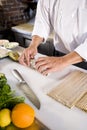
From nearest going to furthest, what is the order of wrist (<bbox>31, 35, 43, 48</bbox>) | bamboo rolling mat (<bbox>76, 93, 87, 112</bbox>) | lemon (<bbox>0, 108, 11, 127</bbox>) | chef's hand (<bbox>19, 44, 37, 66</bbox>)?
1. lemon (<bbox>0, 108, 11, 127</bbox>)
2. bamboo rolling mat (<bbox>76, 93, 87, 112</bbox>)
3. chef's hand (<bbox>19, 44, 37, 66</bbox>)
4. wrist (<bbox>31, 35, 43, 48</bbox>)

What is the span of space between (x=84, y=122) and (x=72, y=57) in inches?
13.5

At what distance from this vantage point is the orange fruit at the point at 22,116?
0.53 metres

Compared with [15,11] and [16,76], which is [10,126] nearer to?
[16,76]

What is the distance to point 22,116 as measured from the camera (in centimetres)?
53

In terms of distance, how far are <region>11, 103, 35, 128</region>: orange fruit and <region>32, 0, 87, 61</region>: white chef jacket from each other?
1.44ft

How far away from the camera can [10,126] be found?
56 cm

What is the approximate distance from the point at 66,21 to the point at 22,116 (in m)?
0.70

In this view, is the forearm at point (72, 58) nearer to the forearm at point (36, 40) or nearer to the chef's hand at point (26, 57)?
the chef's hand at point (26, 57)

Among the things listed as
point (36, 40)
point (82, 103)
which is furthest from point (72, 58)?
point (36, 40)

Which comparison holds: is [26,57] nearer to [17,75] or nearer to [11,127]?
[17,75]

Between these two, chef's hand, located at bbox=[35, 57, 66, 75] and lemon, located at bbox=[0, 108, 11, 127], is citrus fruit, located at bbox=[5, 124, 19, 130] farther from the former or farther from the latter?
chef's hand, located at bbox=[35, 57, 66, 75]

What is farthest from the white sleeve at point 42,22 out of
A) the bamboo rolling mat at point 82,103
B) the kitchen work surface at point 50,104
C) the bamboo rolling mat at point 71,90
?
the bamboo rolling mat at point 82,103

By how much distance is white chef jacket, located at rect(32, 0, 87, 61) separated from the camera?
997mm

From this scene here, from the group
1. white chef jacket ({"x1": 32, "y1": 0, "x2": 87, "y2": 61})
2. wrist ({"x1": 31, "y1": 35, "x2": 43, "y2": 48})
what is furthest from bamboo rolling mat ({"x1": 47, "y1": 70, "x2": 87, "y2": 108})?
wrist ({"x1": 31, "y1": 35, "x2": 43, "y2": 48})
